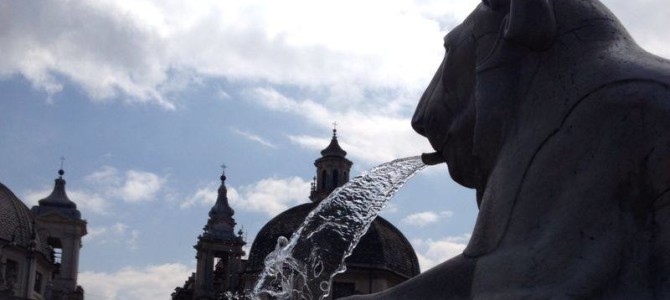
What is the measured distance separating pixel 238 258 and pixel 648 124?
220 feet

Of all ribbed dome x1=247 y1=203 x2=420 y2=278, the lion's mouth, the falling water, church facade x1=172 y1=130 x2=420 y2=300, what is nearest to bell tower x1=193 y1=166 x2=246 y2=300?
church facade x1=172 y1=130 x2=420 y2=300

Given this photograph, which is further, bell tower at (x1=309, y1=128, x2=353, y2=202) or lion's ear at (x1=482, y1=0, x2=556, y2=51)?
bell tower at (x1=309, y1=128, x2=353, y2=202)

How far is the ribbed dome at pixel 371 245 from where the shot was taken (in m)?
61.9

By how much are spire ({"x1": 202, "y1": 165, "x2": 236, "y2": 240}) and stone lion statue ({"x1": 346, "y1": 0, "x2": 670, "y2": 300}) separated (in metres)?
67.3

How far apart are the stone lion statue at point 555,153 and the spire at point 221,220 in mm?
67302

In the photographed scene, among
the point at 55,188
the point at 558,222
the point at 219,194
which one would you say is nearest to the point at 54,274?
the point at 55,188

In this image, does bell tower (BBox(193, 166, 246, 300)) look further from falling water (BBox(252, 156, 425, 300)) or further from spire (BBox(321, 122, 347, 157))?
falling water (BBox(252, 156, 425, 300))

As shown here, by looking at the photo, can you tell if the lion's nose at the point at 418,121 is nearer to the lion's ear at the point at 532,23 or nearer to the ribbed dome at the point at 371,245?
the lion's ear at the point at 532,23

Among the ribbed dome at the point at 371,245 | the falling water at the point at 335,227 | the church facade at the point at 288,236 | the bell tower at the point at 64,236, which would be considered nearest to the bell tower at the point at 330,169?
the church facade at the point at 288,236

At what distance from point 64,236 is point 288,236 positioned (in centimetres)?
1929

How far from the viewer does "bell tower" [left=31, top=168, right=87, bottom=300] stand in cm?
7138

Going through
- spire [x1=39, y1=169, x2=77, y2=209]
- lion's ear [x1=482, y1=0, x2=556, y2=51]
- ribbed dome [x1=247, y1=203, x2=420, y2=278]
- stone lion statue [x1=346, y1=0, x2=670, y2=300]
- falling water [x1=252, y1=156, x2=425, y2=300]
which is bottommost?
stone lion statue [x1=346, y1=0, x2=670, y2=300]

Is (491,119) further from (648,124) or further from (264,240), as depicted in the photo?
(264,240)

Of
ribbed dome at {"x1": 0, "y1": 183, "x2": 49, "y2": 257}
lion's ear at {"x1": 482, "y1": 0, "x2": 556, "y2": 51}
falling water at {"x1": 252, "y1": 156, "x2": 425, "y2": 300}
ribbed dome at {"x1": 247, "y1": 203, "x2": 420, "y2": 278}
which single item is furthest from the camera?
ribbed dome at {"x1": 0, "y1": 183, "x2": 49, "y2": 257}
